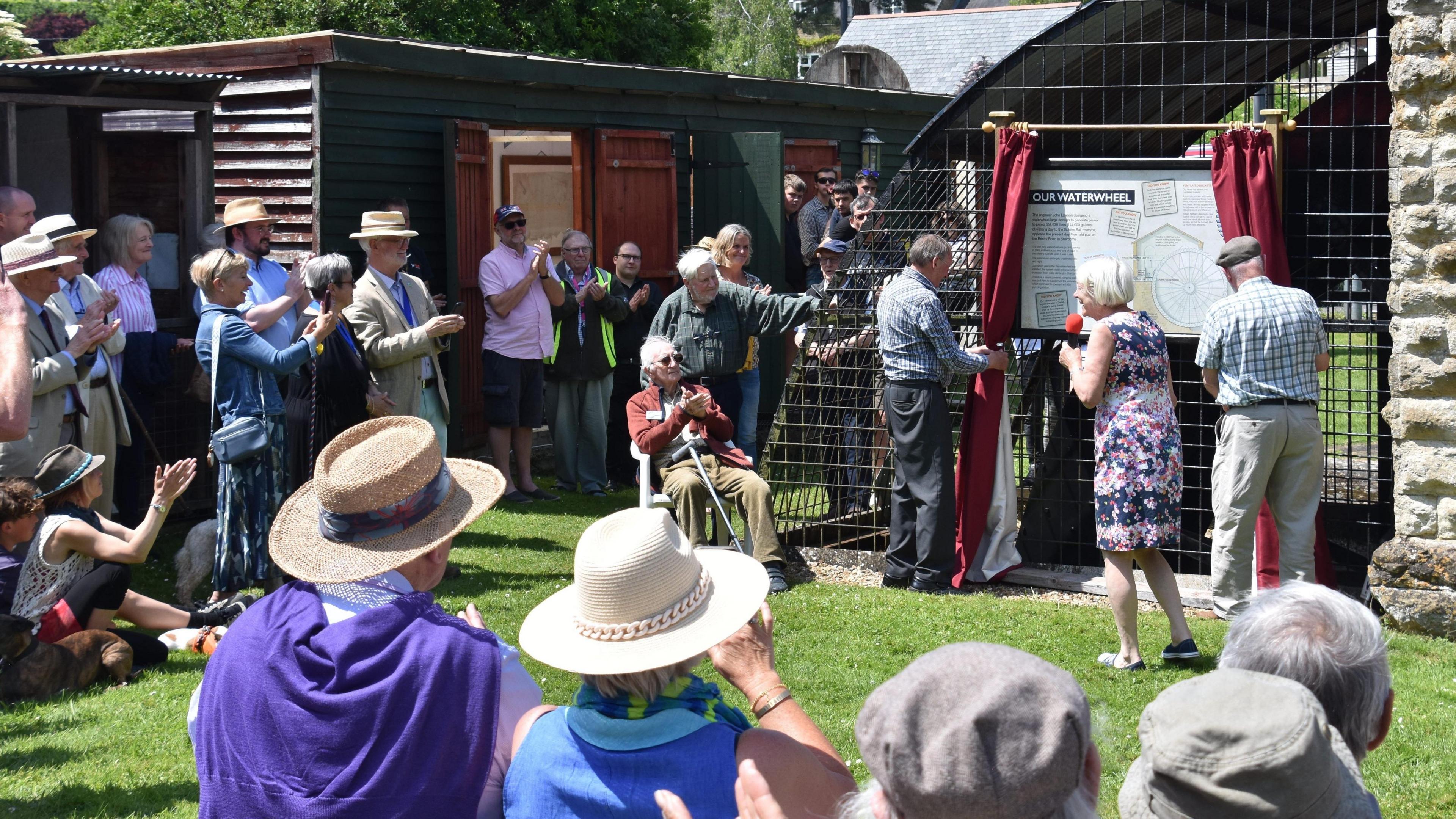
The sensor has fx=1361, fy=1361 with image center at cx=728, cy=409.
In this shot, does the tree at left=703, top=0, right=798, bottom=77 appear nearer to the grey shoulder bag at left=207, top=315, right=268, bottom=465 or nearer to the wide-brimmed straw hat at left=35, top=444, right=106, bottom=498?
the grey shoulder bag at left=207, top=315, right=268, bottom=465

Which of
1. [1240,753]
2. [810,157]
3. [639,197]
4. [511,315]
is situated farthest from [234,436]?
[810,157]

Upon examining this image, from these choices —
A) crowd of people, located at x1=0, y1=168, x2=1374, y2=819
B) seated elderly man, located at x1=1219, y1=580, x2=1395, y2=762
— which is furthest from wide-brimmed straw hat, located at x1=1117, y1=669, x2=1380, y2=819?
seated elderly man, located at x1=1219, y1=580, x2=1395, y2=762

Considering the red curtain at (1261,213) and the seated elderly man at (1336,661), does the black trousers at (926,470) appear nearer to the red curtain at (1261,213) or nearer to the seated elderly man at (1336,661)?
the red curtain at (1261,213)

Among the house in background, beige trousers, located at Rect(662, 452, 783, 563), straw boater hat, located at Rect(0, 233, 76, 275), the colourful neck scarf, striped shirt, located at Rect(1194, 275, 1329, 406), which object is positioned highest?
the house in background

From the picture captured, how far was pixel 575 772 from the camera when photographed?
250 cm

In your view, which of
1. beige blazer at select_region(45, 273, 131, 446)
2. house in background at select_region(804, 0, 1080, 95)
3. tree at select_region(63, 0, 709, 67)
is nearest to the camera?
beige blazer at select_region(45, 273, 131, 446)

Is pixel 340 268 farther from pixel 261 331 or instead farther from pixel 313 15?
pixel 313 15

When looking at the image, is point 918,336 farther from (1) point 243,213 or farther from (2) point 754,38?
(2) point 754,38

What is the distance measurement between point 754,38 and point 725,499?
1741 inches

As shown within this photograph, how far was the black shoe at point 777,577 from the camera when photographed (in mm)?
7172

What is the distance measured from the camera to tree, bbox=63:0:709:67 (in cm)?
2167

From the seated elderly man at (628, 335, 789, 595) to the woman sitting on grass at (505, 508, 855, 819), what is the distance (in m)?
4.50

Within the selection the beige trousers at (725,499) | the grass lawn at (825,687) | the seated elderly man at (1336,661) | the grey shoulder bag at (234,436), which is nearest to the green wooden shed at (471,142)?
the grass lawn at (825,687)

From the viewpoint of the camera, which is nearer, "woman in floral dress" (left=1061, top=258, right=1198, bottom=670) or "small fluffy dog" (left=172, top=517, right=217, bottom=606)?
"woman in floral dress" (left=1061, top=258, right=1198, bottom=670)
